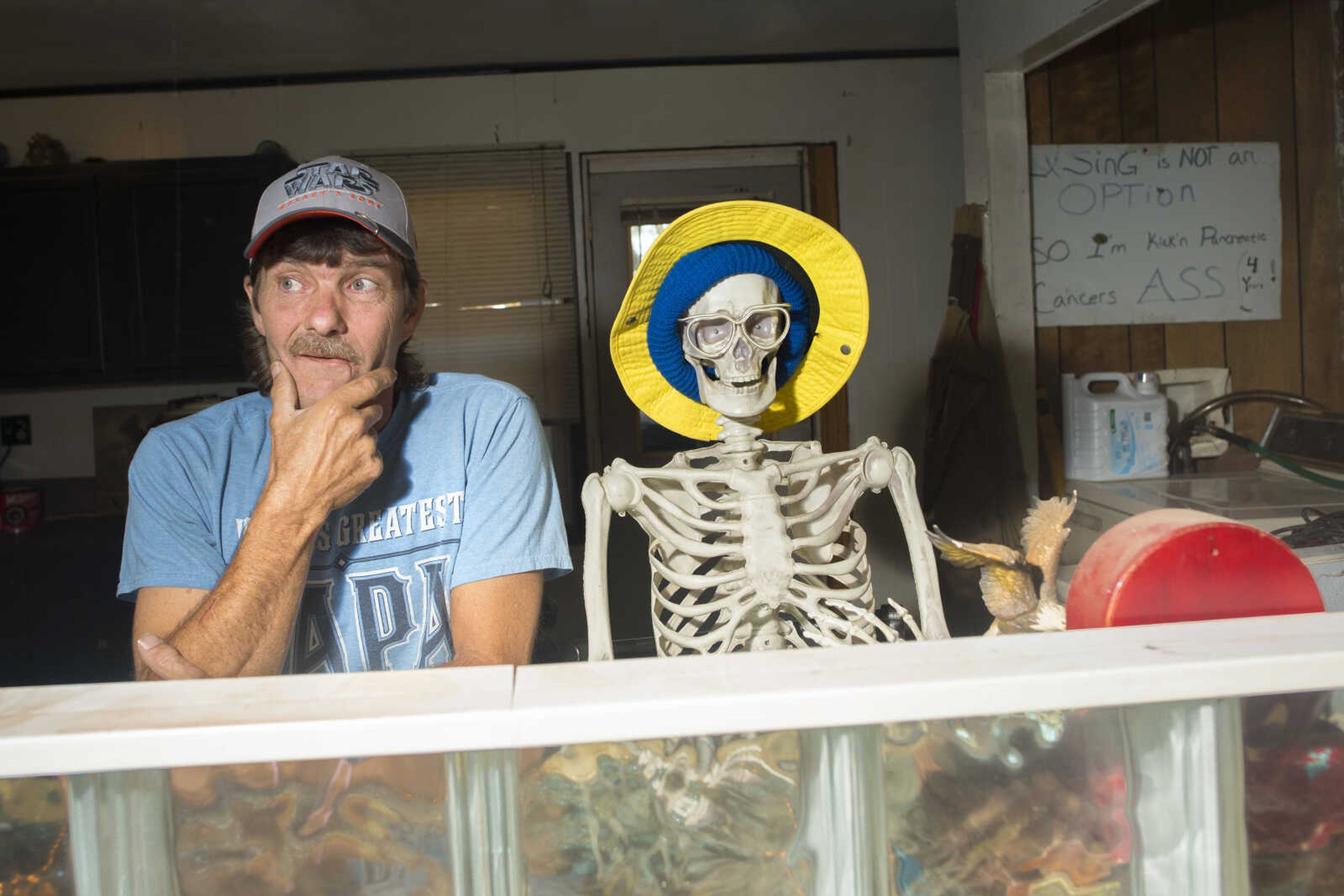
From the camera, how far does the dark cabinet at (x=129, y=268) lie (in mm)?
3188

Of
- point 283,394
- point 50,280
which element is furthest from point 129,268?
point 283,394

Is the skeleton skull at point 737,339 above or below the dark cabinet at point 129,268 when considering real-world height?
below

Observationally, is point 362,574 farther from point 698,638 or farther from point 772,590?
point 772,590

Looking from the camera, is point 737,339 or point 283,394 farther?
point 737,339

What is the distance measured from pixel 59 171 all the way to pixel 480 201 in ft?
4.51

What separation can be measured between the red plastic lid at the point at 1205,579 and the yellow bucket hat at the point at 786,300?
0.74 meters

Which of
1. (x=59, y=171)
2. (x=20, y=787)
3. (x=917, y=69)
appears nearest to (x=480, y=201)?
(x=59, y=171)

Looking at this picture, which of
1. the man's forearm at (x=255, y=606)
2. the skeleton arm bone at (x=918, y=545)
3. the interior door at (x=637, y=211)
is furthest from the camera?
the interior door at (x=637, y=211)

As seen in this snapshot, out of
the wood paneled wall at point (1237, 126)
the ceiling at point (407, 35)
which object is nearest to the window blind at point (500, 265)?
the ceiling at point (407, 35)

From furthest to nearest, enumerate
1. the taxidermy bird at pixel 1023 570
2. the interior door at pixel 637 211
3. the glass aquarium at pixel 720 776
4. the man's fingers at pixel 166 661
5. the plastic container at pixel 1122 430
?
the interior door at pixel 637 211 < the plastic container at pixel 1122 430 < the taxidermy bird at pixel 1023 570 < the man's fingers at pixel 166 661 < the glass aquarium at pixel 720 776

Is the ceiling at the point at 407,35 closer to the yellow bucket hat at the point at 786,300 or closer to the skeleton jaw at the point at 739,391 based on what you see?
the yellow bucket hat at the point at 786,300

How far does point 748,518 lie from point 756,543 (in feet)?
0.12

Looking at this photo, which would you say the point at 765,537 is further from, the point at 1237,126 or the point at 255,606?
the point at 1237,126

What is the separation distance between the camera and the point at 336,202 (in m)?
1.12
